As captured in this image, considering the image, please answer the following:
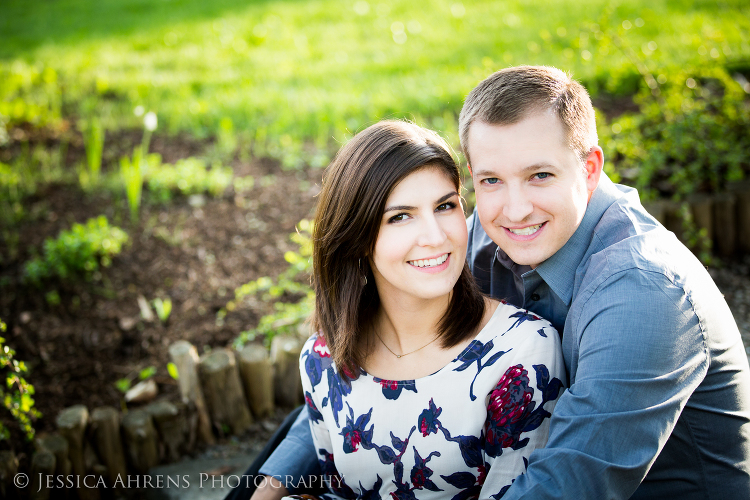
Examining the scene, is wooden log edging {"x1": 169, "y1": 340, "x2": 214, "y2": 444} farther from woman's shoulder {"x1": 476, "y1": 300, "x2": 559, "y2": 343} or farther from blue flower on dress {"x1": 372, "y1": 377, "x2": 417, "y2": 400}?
woman's shoulder {"x1": 476, "y1": 300, "x2": 559, "y2": 343}

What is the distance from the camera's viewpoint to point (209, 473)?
2785mm

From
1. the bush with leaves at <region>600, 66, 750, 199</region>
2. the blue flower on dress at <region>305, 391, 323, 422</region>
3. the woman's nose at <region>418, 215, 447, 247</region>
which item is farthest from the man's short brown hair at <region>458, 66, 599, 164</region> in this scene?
the bush with leaves at <region>600, 66, 750, 199</region>

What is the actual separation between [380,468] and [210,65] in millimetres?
6719

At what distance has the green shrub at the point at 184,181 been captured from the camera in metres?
4.69

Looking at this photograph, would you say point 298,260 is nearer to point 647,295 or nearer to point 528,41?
point 647,295

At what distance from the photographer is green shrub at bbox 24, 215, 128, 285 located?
12.4 feet

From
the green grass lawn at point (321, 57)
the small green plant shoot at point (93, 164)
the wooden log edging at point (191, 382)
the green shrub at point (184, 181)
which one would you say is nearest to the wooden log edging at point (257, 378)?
the wooden log edging at point (191, 382)

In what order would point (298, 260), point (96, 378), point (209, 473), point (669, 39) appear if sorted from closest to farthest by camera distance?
point (209, 473), point (96, 378), point (298, 260), point (669, 39)

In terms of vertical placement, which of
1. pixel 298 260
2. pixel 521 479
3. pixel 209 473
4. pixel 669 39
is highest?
pixel 669 39

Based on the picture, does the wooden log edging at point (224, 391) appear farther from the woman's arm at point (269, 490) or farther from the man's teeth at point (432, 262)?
the man's teeth at point (432, 262)

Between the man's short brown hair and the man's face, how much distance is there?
0.02m

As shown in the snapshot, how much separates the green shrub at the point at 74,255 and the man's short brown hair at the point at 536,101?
2.94m

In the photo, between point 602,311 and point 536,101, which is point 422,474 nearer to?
point 602,311

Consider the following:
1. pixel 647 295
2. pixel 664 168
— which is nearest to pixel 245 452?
pixel 647 295
